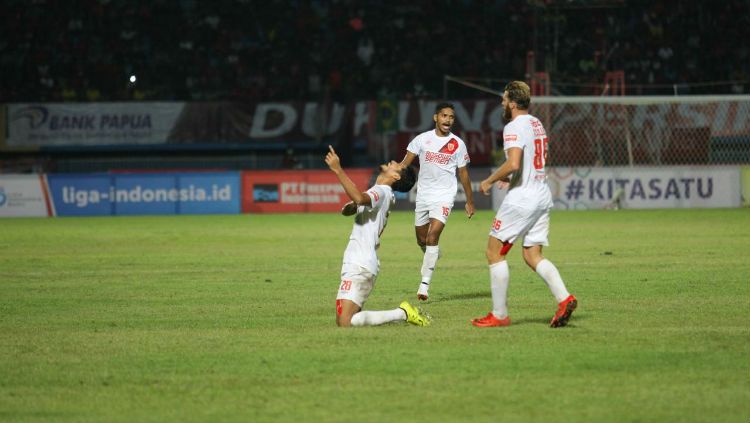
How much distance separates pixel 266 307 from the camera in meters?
11.4

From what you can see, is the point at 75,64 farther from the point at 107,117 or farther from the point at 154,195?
the point at 154,195

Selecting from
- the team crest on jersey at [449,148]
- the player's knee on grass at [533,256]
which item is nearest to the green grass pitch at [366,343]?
the player's knee on grass at [533,256]

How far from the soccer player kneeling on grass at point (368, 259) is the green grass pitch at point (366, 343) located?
0.18 meters

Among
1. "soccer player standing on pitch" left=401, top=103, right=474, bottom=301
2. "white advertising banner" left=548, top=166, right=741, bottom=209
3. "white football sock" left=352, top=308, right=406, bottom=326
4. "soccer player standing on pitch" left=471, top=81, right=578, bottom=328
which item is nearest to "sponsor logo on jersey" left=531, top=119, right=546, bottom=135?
"soccer player standing on pitch" left=471, top=81, right=578, bottom=328

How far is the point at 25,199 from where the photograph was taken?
108 ft

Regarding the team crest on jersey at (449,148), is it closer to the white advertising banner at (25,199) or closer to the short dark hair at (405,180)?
the short dark hair at (405,180)

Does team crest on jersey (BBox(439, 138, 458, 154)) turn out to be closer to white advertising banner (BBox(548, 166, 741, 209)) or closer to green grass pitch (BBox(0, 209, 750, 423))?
green grass pitch (BBox(0, 209, 750, 423))

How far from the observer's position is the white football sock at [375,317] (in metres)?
9.55

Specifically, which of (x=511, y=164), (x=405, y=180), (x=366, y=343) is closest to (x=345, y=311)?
(x=366, y=343)

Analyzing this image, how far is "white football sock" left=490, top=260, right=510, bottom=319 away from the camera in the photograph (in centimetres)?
941

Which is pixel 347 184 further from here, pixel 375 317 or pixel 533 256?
pixel 533 256

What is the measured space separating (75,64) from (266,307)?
2992 centimetres

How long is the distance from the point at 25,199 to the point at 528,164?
1044 inches

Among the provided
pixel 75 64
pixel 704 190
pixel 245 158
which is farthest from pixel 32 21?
pixel 704 190
